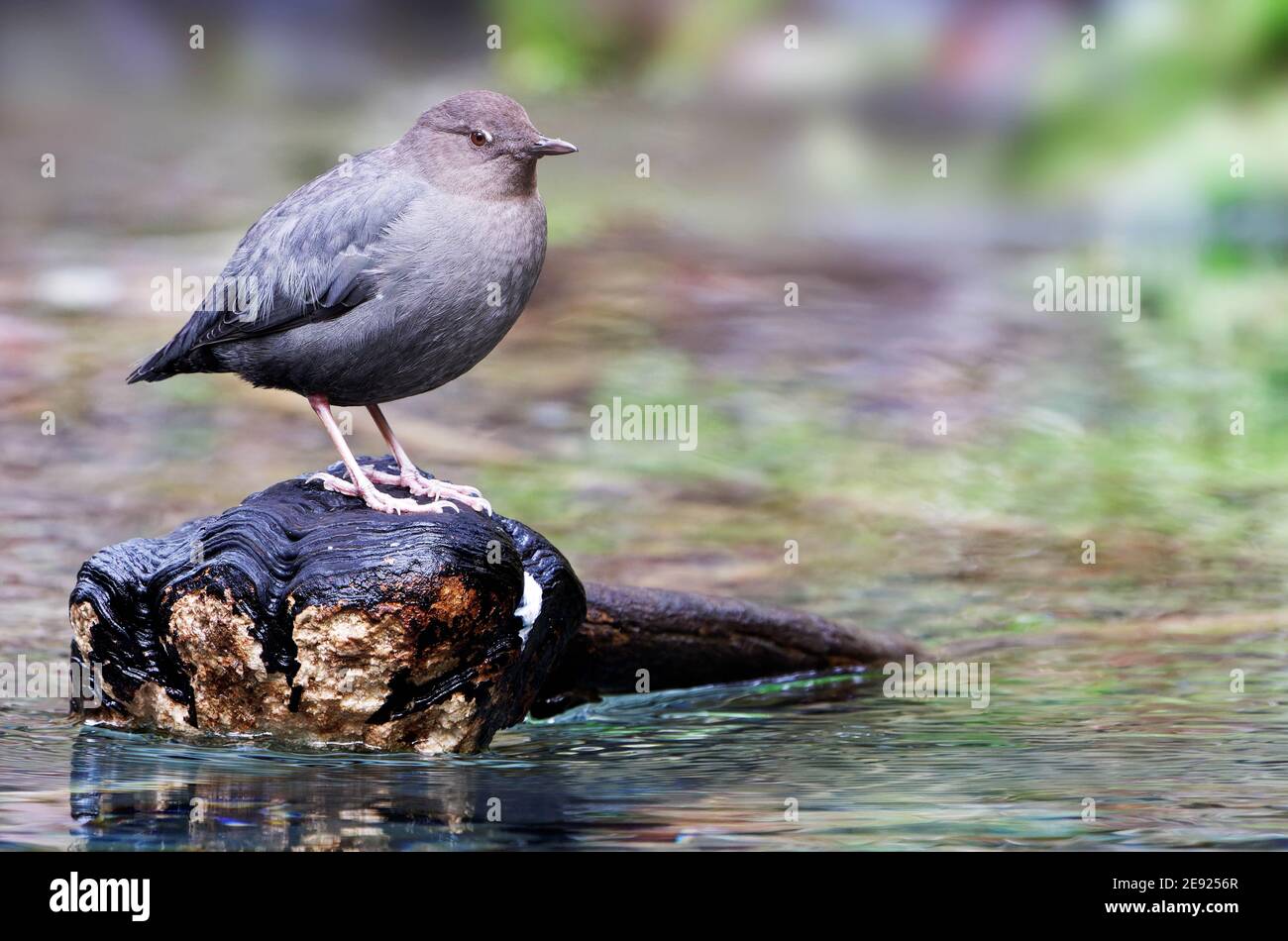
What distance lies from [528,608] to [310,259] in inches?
59.3

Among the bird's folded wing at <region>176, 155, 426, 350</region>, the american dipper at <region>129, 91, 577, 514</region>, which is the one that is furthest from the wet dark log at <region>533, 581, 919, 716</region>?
the bird's folded wing at <region>176, 155, 426, 350</region>

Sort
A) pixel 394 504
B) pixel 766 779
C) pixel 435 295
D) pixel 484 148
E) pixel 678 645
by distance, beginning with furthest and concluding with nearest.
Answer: pixel 678 645, pixel 394 504, pixel 484 148, pixel 435 295, pixel 766 779

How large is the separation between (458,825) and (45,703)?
2.54 m

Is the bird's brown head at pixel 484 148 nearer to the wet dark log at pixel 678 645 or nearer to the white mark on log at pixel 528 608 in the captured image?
the white mark on log at pixel 528 608

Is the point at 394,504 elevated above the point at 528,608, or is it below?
above

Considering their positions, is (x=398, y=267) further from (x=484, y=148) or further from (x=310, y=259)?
(x=484, y=148)

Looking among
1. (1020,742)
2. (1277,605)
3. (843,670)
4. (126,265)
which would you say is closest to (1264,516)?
(1277,605)

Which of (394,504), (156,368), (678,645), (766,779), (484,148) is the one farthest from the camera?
(678,645)

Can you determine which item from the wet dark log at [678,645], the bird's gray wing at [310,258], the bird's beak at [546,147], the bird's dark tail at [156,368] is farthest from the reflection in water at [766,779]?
the bird's beak at [546,147]

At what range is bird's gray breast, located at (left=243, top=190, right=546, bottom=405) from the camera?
20.6 ft

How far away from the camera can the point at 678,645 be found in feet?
25.3

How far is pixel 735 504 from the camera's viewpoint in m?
11.2

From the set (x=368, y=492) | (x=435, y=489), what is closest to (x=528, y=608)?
(x=435, y=489)

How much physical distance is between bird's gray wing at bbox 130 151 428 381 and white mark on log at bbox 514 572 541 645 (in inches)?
48.3
